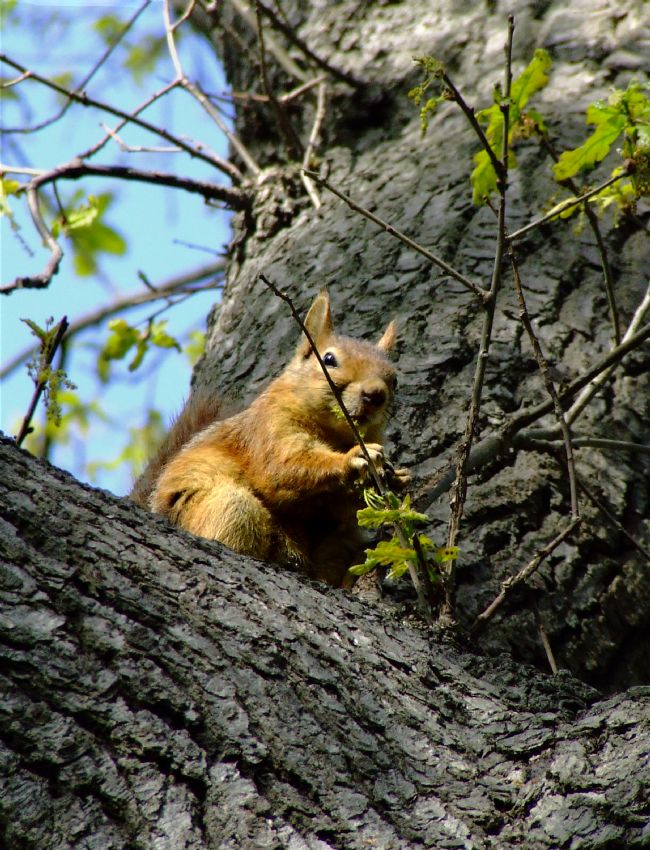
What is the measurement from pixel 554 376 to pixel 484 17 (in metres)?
1.97

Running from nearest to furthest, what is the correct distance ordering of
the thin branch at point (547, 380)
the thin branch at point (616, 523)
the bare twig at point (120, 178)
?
the thin branch at point (547, 380) < the thin branch at point (616, 523) < the bare twig at point (120, 178)

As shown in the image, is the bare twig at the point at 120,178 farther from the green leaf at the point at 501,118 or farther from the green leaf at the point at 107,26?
the green leaf at the point at 107,26

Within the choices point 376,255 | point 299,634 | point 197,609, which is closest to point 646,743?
point 299,634

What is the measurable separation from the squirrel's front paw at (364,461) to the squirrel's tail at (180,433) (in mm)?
780

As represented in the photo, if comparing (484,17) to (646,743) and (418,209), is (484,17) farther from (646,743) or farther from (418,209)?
(646,743)

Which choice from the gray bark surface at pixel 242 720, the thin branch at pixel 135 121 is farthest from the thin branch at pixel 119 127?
the gray bark surface at pixel 242 720

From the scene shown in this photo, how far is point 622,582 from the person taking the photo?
287cm

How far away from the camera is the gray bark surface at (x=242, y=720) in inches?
57.1

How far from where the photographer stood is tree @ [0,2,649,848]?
1.49 meters

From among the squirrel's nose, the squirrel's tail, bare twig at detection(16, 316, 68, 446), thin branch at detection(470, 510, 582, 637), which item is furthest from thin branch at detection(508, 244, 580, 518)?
the squirrel's tail

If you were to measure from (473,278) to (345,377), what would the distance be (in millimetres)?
641

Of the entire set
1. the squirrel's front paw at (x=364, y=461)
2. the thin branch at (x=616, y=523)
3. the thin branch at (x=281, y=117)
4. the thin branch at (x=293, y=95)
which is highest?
the thin branch at (x=293, y=95)

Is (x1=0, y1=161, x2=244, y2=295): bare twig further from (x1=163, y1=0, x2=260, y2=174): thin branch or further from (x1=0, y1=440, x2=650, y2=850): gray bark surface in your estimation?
(x1=0, y1=440, x2=650, y2=850): gray bark surface

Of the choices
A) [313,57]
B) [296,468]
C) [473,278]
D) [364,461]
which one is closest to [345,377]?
[296,468]
